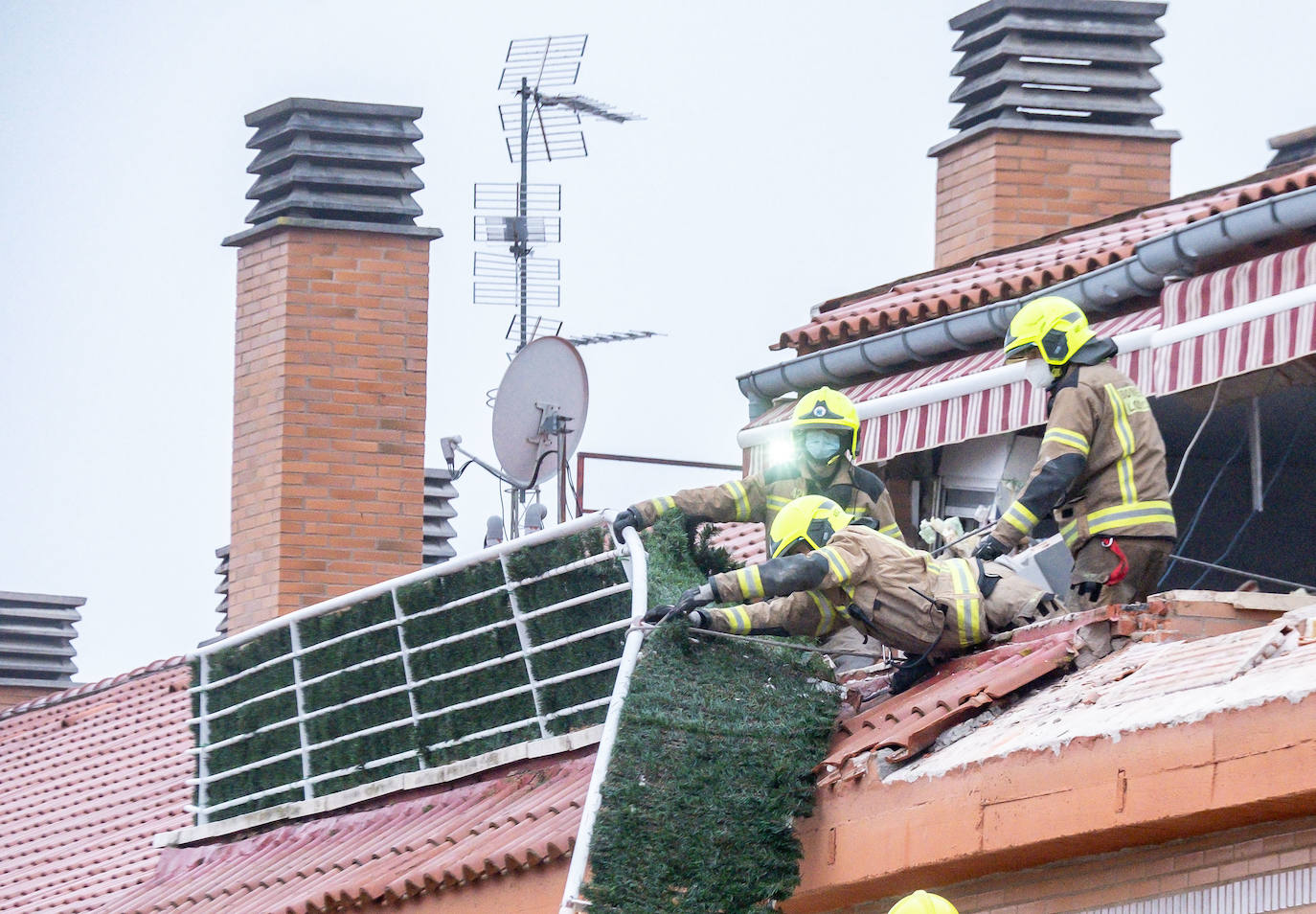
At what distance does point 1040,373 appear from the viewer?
895 centimetres

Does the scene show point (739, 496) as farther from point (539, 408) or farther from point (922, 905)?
point (539, 408)

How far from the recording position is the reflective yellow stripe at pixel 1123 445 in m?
8.79

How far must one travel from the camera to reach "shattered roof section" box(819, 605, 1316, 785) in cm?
668

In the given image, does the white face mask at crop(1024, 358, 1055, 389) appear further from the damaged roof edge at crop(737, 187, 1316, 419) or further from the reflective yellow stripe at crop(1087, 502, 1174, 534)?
the damaged roof edge at crop(737, 187, 1316, 419)

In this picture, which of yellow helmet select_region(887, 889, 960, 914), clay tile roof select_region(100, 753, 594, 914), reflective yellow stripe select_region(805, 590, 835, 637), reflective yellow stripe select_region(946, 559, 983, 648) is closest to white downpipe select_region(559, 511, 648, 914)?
clay tile roof select_region(100, 753, 594, 914)

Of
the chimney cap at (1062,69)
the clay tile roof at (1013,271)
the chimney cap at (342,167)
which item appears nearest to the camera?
the clay tile roof at (1013,271)

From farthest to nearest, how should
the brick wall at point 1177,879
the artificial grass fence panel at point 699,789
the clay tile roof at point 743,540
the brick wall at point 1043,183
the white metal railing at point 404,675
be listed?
the brick wall at point 1043,183
the clay tile roof at point 743,540
the white metal railing at point 404,675
the artificial grass fence panel at point 699,789
the brick wall at point 1177,879

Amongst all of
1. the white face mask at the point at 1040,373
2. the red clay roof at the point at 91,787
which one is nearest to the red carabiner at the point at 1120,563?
the white face mask at the point at 1040,373

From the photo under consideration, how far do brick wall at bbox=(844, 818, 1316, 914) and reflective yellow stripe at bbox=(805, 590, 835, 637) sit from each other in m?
1.56

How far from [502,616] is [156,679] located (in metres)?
9.18

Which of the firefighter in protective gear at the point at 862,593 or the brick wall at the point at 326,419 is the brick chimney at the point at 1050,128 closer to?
the brick wall at the point at 326,419

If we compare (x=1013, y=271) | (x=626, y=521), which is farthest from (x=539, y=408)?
(x=626, y=521)

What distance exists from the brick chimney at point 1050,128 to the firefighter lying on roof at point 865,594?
7847 millimetres

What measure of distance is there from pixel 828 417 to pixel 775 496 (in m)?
0.47
